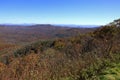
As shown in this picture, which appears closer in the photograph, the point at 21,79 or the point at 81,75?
the point at 21,79

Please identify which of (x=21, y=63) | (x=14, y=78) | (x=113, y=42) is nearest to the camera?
(x=14, y=78)

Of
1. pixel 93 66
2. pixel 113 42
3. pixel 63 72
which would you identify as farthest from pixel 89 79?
pixel 113 42

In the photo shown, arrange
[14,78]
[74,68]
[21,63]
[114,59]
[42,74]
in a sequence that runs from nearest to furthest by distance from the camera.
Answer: [14,78] → [42,74] → [21,63] → [74,68] → [114,59]

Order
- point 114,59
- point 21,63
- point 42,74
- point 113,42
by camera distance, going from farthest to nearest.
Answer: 1. point 113,42
2. point 114,59
3. point 21,63
4. point 42,74

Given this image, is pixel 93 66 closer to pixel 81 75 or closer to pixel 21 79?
pixel 81 75

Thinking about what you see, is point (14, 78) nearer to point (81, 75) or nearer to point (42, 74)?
point (42, 74)

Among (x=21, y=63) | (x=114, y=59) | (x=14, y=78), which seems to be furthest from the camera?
(x=114, y=59)

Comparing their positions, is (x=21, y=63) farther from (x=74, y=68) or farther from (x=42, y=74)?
(x=74, y=68)

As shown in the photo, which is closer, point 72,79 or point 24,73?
point 24,73

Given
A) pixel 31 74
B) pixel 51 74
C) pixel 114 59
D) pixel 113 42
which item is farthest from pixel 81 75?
pixel 113 42
